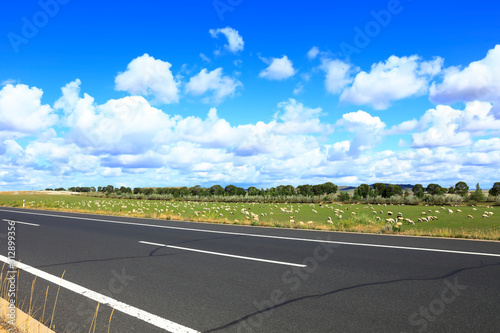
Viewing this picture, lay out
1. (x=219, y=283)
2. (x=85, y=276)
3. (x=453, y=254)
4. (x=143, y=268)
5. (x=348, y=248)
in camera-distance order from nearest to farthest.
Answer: (x=219, y=283)
(x=85, y=276)
(x=143, y=268)
(x=453, y=254)
(x=348, y=248)

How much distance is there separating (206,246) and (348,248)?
→ 4.09m

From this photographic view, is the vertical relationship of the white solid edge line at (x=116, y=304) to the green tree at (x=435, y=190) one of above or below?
below

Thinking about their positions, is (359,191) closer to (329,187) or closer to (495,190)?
(495,190)

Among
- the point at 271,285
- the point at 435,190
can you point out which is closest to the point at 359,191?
the point at 435,190

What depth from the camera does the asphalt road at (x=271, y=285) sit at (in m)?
4.11

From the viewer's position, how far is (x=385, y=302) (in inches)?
185

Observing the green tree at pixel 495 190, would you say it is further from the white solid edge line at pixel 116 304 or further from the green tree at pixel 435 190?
the white solid edge line at pixel 116 304

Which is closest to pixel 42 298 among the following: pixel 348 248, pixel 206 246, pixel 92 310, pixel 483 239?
pixel 92 310

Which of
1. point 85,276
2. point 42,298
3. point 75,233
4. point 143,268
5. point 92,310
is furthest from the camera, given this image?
point 75,233

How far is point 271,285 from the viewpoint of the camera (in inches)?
219

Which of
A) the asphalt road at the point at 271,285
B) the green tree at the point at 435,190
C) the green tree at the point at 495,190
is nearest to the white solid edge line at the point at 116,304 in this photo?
the asphalt road at the point at 271,285

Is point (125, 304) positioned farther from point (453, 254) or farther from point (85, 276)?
point (453, 254)

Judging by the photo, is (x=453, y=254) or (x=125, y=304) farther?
(x=453, y=254)

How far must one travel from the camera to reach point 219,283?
5.70 meters
